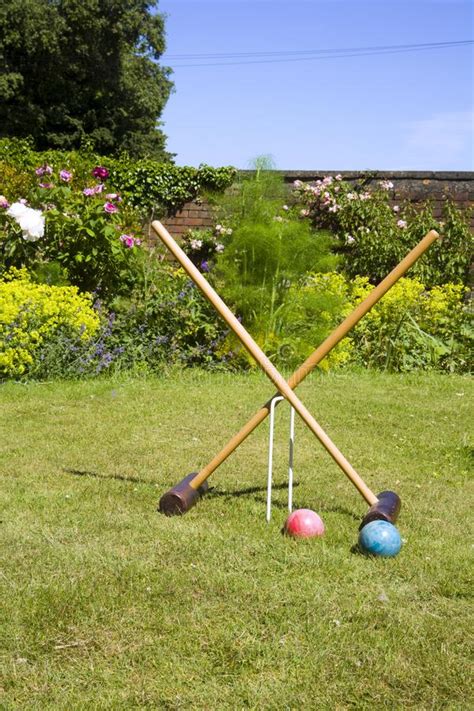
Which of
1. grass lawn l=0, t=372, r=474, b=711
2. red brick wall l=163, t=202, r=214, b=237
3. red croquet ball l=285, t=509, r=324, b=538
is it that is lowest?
grass lawn l=0, t=372, r=474, b=711

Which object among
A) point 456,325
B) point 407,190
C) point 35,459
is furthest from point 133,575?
point 407,190

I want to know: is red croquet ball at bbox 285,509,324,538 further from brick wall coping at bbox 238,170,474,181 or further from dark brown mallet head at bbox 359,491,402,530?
brick wall coping at bbox 238,170,474,181

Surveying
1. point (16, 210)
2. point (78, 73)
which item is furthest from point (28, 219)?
point (78, 73)

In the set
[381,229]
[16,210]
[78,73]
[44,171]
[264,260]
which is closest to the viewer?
[16,210]

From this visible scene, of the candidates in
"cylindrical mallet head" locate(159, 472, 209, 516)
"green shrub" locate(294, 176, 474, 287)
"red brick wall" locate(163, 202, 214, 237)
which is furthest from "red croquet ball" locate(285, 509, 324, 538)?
"red brick wall" locate(163, 202, 214, 237)

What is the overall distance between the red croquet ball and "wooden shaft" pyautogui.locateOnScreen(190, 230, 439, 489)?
1.34ft

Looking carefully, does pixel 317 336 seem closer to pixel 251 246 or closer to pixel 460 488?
pixel 251 246

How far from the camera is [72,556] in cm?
342

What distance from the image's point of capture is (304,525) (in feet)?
11.9

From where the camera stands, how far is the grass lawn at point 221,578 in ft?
8.31

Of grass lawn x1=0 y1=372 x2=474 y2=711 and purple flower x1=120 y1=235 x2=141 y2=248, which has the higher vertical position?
purple flower x1=120 y1=235 x2=141 y2=248

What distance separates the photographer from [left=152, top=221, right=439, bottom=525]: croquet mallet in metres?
3.67

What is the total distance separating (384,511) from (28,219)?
192 inches

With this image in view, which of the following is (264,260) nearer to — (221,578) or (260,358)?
(260,358)
